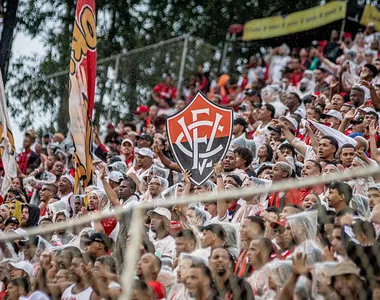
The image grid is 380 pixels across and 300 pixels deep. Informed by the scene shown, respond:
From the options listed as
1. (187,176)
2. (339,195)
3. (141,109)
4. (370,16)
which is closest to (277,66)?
(370,16)

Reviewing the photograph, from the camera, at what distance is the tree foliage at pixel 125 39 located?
1994 centimetres

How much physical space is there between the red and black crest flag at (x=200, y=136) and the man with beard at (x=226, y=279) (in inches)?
111

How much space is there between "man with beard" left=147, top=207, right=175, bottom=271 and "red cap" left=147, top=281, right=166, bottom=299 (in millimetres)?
729

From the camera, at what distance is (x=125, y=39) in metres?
24.8

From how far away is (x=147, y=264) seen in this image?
6.92m

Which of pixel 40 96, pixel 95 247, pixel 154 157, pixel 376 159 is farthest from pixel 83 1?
pixel 40 96

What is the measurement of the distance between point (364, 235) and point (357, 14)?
14189mm

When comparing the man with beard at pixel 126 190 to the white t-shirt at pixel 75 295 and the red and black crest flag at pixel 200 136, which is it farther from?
the white t-shirt at pixel 75 295

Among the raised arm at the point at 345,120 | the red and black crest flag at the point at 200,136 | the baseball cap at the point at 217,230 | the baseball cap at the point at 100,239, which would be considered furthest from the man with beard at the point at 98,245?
the raised arm at the point at 345,120

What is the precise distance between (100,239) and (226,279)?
143 cm

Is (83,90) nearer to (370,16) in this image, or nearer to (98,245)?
(98,245)

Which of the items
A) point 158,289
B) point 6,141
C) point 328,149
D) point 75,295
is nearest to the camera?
point 158,289

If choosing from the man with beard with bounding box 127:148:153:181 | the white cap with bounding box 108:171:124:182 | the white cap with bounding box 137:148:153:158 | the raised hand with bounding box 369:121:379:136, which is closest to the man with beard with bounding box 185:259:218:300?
the raised hand with bounding box 369:121:379:136

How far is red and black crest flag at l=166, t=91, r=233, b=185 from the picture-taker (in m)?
9.84
